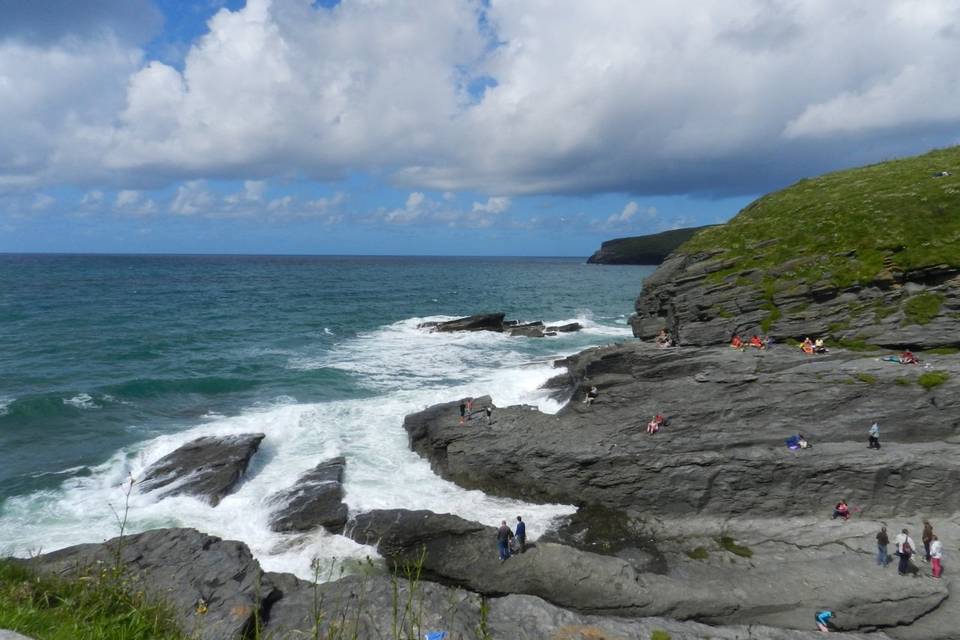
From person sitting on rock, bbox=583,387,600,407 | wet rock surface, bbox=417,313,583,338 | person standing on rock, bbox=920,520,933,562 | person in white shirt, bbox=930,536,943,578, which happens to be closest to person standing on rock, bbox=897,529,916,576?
person in white shirt, bbox=930,536,943,578

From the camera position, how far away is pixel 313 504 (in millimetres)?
23594

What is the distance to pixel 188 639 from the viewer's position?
6.79 m

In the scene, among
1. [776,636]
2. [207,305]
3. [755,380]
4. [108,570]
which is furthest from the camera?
[207,305]

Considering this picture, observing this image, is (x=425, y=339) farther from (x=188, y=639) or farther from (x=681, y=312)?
(x=188, y=639)

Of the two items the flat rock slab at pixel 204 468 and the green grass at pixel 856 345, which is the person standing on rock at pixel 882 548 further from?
the flat rock slab at pixel 204 468

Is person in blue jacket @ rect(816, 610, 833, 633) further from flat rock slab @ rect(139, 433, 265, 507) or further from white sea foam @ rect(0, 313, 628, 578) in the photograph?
flat rock slab @ rect(139, 433, 265, 507)

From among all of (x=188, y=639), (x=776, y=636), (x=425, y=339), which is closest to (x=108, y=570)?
(x=188, y=639)

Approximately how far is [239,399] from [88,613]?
35417mm

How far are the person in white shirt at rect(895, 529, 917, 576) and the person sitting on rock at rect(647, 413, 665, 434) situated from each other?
31.6 ft

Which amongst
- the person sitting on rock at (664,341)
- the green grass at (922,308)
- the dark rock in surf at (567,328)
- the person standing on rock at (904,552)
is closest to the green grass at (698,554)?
the person standing on rock at (904,552)

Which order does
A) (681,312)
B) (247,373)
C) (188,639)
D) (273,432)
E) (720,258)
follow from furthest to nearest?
1. (247,373)
2. (720,258)
3. (681,312)
4. (273,432)
5. (188,639)

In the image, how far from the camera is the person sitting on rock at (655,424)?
25.3m

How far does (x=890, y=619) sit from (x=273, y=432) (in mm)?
29184

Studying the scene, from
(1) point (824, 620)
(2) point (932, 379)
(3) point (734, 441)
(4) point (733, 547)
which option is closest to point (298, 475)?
(4) point (733, 547)
